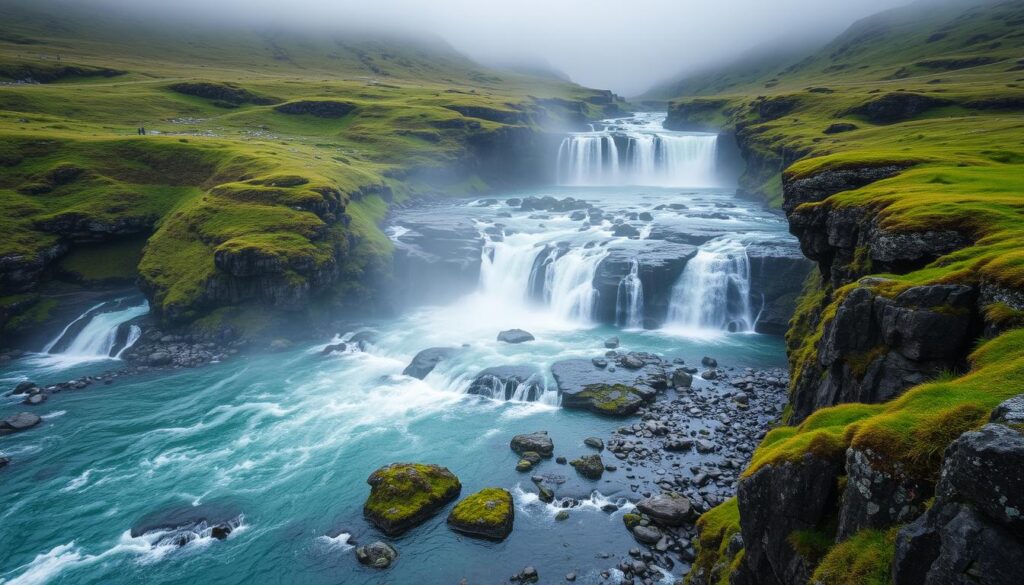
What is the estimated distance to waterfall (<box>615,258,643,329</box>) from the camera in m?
58.2

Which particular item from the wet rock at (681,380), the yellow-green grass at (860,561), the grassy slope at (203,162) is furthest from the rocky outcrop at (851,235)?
the grassy slope at (203,162)

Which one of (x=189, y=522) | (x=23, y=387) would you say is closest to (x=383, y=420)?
(x=189, y=522)

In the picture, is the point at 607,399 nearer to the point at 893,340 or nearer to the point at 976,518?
the point at 893,340

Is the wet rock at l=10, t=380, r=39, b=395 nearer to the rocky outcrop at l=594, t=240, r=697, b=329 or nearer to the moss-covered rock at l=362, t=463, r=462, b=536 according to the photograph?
the moss-covered rock at l=362, t=463, r=462, b=536

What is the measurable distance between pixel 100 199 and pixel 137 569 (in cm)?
6053

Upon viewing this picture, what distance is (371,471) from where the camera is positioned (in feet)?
110

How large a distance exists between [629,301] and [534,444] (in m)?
28.3

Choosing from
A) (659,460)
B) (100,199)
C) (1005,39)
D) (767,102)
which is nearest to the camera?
(659,460)

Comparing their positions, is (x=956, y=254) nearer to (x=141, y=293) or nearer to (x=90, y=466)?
(x=90, y=466)

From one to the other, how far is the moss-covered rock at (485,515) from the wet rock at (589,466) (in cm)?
507

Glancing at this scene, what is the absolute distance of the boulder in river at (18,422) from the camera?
39.1 metres

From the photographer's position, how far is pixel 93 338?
55062mm

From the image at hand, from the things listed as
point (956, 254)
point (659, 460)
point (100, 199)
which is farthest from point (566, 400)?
point (100, 199)

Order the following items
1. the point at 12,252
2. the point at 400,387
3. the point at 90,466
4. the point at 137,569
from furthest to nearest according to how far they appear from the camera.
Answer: the point at 12,252 → the point at 400,387 → the point at 90,466 → the point at 137,569
